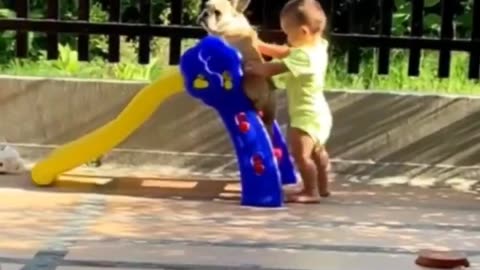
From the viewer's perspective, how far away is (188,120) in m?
6.91

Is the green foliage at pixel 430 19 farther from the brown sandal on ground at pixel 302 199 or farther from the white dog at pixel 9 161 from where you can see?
the white dog at pixel 9 161

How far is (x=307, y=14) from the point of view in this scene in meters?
6.00

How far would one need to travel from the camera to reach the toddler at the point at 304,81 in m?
5.97

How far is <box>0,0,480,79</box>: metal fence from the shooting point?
23.0 feet

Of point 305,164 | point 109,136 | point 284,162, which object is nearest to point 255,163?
point 305,164

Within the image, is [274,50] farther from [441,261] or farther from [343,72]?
[441,261]

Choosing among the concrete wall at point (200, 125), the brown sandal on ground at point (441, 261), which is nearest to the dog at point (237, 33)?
the concrete wall at point (200, 125)

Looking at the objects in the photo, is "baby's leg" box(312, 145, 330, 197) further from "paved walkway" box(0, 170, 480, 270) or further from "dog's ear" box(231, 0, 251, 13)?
"dog's ear" box(231, 0, 251, 13)

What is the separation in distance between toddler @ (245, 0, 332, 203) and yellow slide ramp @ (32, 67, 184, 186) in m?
0.50

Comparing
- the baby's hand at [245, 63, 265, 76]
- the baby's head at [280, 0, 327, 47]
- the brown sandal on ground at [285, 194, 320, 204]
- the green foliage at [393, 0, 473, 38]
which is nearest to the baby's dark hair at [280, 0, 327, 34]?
the baby's head at [280, 0, 327, 47]

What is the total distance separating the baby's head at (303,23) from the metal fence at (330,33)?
0.92 metres

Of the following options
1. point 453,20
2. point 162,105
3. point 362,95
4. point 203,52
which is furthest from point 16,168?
point 453,20

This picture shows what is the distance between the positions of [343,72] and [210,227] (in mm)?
2287

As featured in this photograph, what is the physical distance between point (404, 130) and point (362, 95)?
0.94 feet
